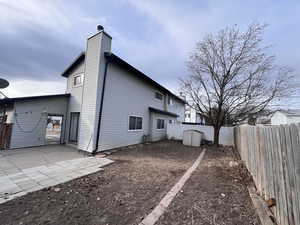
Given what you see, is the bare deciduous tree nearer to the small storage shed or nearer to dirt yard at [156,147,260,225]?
the small storage shed

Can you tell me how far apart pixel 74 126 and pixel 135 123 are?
461cm

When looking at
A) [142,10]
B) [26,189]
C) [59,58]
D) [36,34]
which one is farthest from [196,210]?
[59,58]

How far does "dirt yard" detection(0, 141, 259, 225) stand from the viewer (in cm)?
252

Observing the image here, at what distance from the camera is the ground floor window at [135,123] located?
414 inches

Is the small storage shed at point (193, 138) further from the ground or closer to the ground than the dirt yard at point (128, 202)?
further from the ground

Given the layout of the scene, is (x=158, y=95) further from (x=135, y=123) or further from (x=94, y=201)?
(x=94, y=201)

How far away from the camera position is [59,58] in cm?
1102

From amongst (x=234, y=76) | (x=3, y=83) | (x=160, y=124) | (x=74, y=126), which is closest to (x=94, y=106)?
(x=74, y=126)

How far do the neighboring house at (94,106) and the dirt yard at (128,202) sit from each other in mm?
4026

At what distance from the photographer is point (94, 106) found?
7.72 metres

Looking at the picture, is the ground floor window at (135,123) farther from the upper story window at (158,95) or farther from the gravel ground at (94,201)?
the gravel ground at (94,201)

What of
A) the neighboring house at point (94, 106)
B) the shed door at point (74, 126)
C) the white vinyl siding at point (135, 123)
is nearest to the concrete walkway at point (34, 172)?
the neighboring house at point (94, 106)

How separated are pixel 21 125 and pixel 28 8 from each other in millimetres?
6690

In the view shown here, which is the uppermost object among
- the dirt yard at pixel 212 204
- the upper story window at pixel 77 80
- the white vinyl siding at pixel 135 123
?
the upper story window at pixel 77 80
